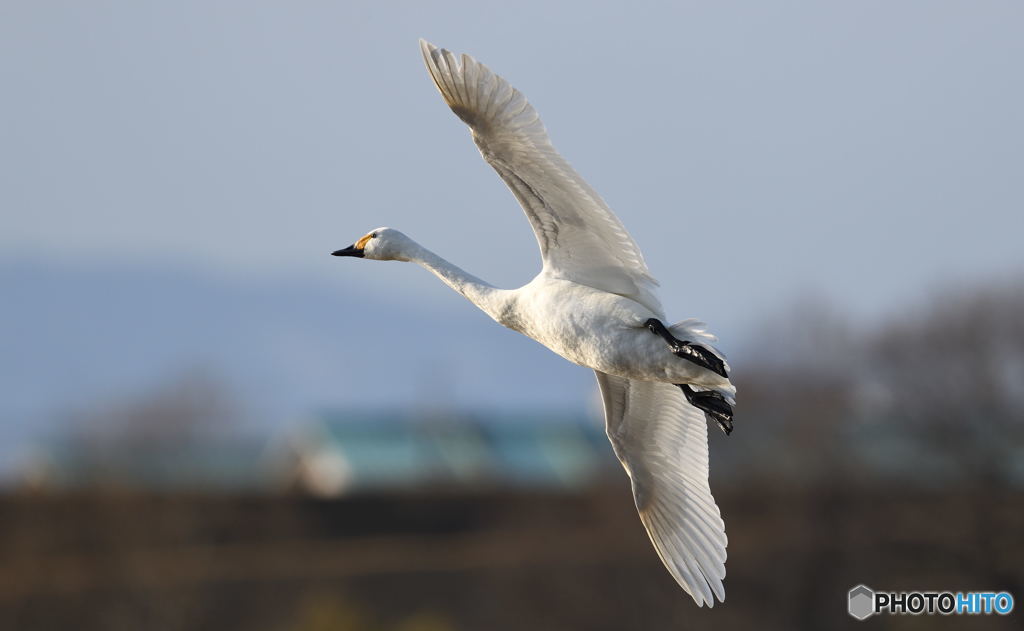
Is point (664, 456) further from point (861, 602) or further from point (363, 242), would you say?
point (861, 602)

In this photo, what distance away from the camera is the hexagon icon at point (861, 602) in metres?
40.9

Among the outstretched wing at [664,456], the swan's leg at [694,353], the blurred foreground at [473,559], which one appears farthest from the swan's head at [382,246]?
the blurred foreground at [473,559]

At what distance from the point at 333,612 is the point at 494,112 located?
21.4m

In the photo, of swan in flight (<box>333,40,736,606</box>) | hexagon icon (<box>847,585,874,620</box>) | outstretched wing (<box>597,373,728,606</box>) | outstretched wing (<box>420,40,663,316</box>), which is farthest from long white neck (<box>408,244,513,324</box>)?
hexagon icon (<box>847,585,874,620</box>)

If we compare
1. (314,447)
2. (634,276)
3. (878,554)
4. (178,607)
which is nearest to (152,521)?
(178,607)

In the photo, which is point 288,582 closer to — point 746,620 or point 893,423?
point 746,620

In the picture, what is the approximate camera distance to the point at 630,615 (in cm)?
4272

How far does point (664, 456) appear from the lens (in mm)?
13508

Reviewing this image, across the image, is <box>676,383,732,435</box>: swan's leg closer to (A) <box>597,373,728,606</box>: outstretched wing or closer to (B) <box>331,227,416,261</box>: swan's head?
(A) <box>597,373,728,606</box>: outstretched wing

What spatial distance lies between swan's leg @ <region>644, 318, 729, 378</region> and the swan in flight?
0.01 metres

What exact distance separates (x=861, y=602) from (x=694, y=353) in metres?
33.1

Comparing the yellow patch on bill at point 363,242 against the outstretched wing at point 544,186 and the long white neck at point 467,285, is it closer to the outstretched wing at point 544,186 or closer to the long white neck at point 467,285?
the long white neck at point 467,285

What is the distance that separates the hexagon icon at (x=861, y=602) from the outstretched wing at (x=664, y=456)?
2775 centimetres

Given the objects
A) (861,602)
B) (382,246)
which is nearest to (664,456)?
(382,246)
